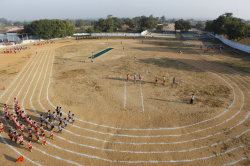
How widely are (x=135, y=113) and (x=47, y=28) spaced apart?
65781 mm

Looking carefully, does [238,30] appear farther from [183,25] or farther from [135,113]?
[135,113]

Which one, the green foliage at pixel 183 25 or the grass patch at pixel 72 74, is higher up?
the green foliage at pixel 183 25

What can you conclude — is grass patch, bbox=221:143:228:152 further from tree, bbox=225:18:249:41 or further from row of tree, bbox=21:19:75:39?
row of tree, bbox=21:19:75:39

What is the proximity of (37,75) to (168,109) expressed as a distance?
975 inches

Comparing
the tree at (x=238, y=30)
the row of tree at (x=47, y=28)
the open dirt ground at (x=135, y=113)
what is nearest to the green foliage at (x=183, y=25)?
the tree at (x=238, y=30)

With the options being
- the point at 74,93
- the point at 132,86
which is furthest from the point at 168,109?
the point at 74,93

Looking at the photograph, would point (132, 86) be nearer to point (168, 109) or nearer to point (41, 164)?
point (168, 109)

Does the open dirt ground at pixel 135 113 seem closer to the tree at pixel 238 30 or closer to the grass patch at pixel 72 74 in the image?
the grass patch at pixel 72 74

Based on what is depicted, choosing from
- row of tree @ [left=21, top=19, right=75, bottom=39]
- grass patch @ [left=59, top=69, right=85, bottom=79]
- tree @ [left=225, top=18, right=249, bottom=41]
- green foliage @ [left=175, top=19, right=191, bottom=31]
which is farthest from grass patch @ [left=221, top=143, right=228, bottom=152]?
green foliage @ [left=175, top=19, right=191, bottom=31]

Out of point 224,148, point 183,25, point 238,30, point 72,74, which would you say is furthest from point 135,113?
point 183,25

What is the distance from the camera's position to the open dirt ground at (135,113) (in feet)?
37.0

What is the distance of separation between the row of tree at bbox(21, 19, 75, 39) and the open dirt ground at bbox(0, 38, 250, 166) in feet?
125

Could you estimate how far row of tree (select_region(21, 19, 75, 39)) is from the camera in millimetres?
62034

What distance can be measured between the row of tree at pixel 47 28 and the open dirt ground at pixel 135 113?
3813 cm
